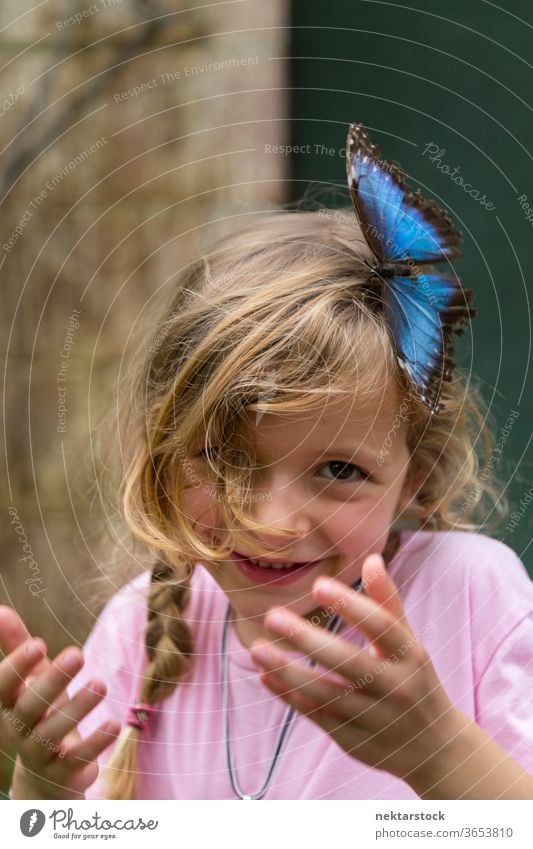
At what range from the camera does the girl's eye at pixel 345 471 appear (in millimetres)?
532

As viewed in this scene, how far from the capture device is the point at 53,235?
910 mm

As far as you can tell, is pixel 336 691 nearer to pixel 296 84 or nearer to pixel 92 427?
pixel 92 427

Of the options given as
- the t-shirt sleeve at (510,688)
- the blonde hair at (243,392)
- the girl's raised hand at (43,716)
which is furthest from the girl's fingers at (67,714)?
the t-shirt sleeve at (510,688)

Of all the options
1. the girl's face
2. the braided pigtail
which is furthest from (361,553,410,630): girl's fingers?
the braided pigtail

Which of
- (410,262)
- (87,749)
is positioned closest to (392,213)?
(410,262)

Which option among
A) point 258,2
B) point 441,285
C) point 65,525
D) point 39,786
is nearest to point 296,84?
point 258,2

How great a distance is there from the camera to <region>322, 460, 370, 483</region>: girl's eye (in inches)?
20.9

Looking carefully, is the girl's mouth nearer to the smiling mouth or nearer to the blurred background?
the smiling mouth

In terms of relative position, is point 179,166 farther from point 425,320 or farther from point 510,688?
point 510,688

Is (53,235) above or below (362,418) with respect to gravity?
above

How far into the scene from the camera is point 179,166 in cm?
86

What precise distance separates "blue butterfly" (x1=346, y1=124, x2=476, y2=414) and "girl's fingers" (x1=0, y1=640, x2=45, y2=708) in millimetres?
256

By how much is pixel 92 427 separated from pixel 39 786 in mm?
301
